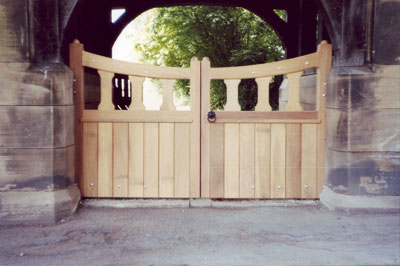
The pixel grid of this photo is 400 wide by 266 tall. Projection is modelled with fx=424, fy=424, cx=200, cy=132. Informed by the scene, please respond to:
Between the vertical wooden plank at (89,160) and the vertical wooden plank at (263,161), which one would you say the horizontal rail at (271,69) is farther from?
the vertical wooden plank at (89,160)

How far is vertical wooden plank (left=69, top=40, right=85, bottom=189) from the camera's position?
4262 mm

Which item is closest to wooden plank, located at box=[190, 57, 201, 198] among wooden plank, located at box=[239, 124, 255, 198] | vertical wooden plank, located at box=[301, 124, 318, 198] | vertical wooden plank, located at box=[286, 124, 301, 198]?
wooden plank, located at box=[239, 124, 255, 198]

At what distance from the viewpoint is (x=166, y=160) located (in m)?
4.42

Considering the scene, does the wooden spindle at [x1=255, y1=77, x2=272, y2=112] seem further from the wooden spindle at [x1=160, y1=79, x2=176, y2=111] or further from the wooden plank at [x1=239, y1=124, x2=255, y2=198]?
the wooden spindle at [x1=160, y1=79, x2=176, y2=111]

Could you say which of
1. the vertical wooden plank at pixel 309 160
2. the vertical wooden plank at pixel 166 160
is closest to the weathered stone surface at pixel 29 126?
the vertical wooden plank at pixel 166 160

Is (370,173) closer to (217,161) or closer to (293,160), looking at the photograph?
(293,160)

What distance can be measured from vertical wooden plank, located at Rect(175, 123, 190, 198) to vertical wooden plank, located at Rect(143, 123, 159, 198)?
0.69 ft

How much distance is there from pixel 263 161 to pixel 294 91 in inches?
31.4

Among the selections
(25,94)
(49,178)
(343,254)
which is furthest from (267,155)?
(25,94)

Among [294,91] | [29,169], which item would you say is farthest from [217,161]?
[29,169]

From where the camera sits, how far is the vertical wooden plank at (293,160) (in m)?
4.39

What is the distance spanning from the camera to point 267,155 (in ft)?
14.5

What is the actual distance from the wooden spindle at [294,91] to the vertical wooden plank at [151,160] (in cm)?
143

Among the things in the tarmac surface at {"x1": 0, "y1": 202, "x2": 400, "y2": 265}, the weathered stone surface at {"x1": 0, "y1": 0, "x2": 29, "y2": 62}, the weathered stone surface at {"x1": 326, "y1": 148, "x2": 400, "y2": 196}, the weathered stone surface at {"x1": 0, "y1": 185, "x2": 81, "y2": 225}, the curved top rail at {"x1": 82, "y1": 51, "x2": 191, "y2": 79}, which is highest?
the weathered stone surface at {"x1": 0, "y1": 0, "x2": 29, "y2": 62}
